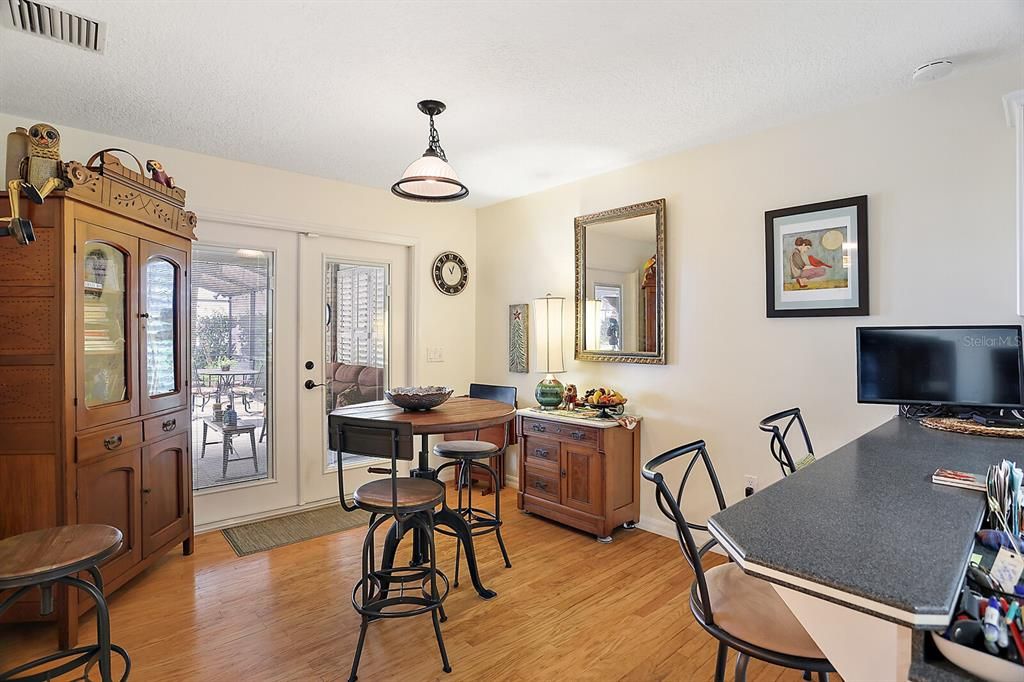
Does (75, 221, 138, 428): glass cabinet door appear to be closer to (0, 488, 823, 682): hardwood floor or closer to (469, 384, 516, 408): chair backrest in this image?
(0, 488, 823, 682): hardwood floor

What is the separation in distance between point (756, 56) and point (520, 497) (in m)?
3.05

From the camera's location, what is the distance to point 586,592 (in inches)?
106

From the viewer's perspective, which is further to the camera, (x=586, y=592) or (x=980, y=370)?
(x=586, y=592)

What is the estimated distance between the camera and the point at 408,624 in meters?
2.42

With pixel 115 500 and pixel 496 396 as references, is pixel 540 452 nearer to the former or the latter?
pixel 496 396

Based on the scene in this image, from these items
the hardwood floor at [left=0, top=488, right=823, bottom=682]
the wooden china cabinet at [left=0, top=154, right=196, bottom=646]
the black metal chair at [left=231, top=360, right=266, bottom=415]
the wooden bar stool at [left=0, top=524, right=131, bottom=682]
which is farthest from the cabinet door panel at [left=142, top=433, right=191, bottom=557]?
the wooden bar stool at [left=0, top=524, right=131, bottom=682]

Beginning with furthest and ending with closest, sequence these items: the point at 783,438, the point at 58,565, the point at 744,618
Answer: the point at 783,438, the point at 58,565, the point at 744,618

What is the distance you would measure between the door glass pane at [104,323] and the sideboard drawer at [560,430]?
239 centimetres

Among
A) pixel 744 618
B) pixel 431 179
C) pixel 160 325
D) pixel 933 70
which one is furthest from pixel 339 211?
pixel 744 618

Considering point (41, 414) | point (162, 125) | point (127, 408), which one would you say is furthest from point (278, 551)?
point (162, 125)

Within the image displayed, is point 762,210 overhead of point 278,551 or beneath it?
overhead

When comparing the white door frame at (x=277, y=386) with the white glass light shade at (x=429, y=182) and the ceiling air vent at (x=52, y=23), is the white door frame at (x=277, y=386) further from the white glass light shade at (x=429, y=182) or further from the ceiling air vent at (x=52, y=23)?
the white glass light shade at (x=429, y=182)

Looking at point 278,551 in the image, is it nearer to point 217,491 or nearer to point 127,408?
point 217,491

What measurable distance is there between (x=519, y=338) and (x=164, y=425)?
2600mm
